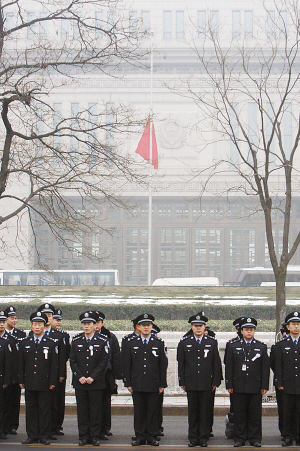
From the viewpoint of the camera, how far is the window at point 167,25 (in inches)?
1816

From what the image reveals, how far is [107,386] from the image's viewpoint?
823 cm

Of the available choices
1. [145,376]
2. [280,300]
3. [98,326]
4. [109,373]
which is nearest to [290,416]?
[145,376]

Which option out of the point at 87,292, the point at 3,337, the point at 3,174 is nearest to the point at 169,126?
the point at 87,292

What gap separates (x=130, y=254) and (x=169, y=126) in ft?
34.0

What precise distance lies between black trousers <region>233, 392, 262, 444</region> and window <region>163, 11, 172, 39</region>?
41.9 m

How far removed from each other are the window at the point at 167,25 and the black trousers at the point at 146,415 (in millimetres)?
41837

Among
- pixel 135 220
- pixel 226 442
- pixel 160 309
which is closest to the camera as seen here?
pixel 226 442

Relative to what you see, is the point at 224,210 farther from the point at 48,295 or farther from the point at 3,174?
the point at 3,174

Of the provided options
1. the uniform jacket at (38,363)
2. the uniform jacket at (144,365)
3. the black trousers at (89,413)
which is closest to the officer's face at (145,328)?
the uniform jacket at (144,365)

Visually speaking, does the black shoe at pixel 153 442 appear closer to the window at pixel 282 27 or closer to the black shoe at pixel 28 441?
the black shoe at pixel 28 441

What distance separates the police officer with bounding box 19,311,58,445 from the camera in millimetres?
7652

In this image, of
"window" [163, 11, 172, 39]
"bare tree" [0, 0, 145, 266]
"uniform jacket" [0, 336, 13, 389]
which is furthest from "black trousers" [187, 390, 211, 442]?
"window" [163, 11, 172, 39]

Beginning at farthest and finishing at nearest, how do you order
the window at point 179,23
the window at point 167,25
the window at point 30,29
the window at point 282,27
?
the window at point 167,25
the window at point 179,23
the window at point 30,29
the window at point 282,27

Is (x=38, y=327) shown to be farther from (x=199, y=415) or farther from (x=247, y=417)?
(x=247, y=417)
